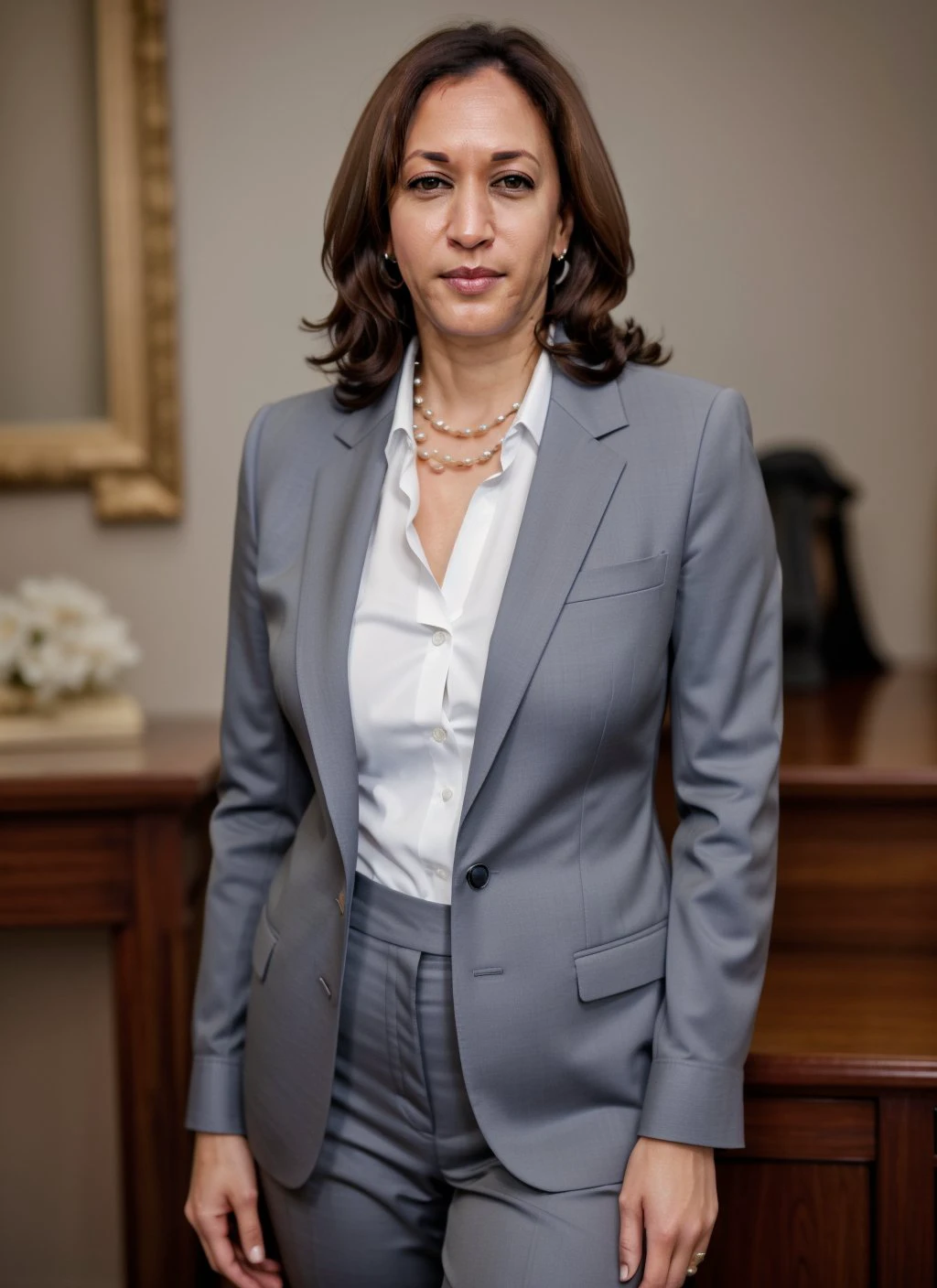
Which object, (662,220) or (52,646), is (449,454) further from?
(662,220)

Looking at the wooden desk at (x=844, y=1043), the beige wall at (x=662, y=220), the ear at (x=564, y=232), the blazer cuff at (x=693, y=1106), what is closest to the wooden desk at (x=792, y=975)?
the wooden desk at (x=844, y=1043)

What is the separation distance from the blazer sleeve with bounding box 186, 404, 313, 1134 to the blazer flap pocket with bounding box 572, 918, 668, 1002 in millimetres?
440

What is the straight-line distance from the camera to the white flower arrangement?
2346 mm

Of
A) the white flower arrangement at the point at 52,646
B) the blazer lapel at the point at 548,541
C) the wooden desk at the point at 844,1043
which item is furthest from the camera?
the white flower arrangement at the point at 52,646

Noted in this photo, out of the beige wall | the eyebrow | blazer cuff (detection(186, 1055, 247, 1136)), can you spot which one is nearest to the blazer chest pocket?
the eyebrow

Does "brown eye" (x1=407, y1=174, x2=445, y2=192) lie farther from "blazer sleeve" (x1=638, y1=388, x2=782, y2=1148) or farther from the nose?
"blazer sleeve" (x1=638, y1=388, x2=782, y2=1148)

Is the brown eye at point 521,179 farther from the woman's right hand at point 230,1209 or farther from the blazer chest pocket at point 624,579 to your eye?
the woman's right hand at point 230,1209

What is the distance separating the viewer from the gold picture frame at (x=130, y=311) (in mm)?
2494

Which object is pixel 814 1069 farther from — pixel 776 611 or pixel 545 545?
pixel 545 545

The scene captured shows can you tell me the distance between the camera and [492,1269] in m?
1.29

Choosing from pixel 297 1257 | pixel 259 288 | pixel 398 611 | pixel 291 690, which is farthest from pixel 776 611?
pixel 259 288

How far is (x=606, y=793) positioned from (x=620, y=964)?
171mm

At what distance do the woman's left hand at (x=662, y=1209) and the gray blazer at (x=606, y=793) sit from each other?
0.09 ft

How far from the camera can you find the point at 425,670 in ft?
4.46
